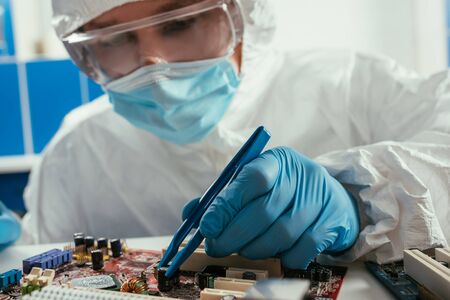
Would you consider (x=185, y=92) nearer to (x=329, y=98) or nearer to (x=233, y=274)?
(x=329, y=98)

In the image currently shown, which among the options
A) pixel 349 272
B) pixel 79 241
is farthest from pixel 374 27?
pixel 79 241

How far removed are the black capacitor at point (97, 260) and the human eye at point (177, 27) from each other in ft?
2.17

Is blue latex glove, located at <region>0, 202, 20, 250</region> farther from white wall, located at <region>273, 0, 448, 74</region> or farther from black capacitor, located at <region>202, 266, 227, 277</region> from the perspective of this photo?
white wall, located at <region>273, 0, 448, 74</region>

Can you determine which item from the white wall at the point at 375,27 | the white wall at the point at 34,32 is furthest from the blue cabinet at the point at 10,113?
the white wall at the point at 375,27

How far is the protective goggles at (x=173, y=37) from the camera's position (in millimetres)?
1315

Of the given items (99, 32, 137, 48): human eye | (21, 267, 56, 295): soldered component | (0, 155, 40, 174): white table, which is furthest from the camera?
(0, 155, 40, 174): white table

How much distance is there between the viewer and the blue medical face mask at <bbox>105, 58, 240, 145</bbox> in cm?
134

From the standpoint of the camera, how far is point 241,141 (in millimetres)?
1473

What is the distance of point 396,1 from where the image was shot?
260 centimetres

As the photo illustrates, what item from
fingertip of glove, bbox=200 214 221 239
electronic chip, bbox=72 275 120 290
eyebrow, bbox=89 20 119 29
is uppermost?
eyebrow, bbox=89 20 119 29

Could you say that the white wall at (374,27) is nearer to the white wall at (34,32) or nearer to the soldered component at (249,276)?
the white wall at (34,32)

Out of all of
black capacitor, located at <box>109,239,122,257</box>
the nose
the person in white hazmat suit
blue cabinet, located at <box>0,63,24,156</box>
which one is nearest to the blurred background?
blue cabinet, located at <box>0,63,24,156</box>

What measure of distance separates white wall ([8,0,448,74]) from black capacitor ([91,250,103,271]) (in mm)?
1984

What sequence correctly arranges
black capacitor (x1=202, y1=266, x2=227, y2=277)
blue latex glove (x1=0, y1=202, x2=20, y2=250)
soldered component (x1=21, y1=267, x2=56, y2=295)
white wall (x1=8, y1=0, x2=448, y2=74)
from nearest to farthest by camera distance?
soldered component (x1=21, y1=267, x2=56, y2=295), black capacitor (x1=202, y1=266, x2=227, y2=277), blue latex glove (x1=0, y1=202, x2=20, y2=250), white wall (x1=8, y1=0, x2=448, y2=74)
